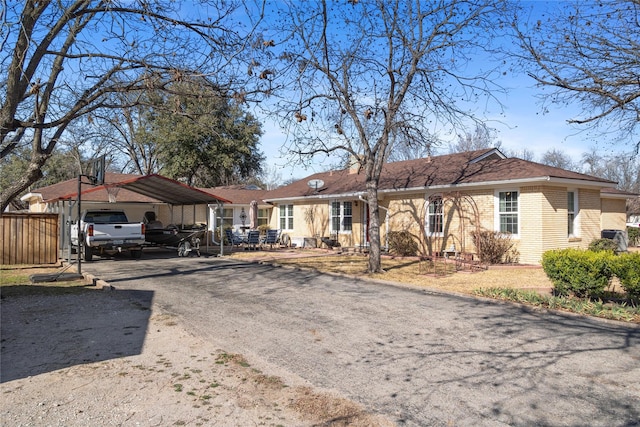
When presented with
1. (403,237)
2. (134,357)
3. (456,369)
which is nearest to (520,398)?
(456,369)

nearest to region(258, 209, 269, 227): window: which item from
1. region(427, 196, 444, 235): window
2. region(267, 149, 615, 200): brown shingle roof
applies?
region(267, 149, 615, 200): brown shingle roof

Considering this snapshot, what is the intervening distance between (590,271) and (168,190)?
16144 mm

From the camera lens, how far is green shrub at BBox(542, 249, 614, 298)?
9000 mm

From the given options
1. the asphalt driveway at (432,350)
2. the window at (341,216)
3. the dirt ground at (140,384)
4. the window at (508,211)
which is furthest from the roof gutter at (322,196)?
the dirt ground at (140,384)

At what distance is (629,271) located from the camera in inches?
336

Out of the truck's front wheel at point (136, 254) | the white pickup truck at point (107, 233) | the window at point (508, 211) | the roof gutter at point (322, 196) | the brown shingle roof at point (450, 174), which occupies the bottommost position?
the truck's front wheel at point (136, 254)

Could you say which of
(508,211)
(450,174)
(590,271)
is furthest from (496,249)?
(590,271)

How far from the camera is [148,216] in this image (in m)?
27.5

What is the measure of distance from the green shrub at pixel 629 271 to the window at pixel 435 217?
29.1ft

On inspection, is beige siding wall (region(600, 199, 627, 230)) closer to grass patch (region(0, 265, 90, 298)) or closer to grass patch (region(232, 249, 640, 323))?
grass patch (region(232, 249, 640, 323))

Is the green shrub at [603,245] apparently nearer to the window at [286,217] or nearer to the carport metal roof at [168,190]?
the carport metal roof at [168,190]

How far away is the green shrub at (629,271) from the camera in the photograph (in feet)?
27.8

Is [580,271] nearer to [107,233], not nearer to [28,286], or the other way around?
[28,286]

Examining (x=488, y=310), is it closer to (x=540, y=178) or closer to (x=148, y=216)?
(x=540, y=178)
